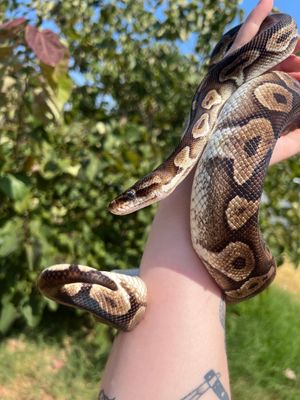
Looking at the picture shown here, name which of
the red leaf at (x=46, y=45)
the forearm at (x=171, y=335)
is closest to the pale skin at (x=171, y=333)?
the forearm at (x=171, y=335)

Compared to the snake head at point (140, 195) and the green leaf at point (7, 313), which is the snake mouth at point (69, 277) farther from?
the green leaf at point (7, 313)

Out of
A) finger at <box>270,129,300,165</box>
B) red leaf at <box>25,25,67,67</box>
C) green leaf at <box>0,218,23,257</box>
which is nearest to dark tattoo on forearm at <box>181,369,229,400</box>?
finger at <box>270,129,300,165</box>

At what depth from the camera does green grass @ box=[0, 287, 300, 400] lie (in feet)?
13.4

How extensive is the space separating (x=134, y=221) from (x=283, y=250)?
112 centimetres

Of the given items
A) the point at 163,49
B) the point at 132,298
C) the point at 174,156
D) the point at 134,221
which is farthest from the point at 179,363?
the point at 163,49

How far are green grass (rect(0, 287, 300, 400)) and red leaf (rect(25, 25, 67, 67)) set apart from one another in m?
2.25

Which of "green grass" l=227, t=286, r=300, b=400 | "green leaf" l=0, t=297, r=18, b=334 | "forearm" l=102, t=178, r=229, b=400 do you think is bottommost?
"green grass" l=227, t=286, r=300, b=400

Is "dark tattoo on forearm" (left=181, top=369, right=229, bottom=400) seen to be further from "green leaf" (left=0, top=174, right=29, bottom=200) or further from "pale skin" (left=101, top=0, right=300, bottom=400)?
"green leaf" (left=0, top=174, right=29, bottom=200)

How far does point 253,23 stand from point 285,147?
0.61 meters

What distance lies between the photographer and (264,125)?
7.45ft

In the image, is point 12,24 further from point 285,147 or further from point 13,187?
point 285,147

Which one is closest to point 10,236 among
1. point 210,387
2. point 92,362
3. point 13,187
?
point 13,187

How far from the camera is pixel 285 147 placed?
7.88ft

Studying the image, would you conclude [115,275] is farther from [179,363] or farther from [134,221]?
[134,221]
